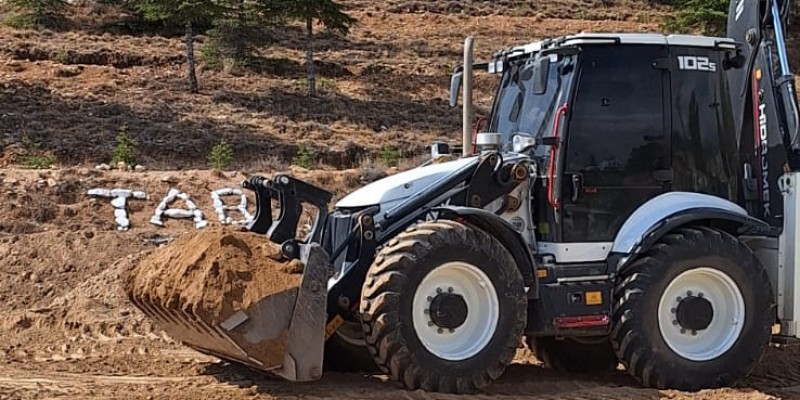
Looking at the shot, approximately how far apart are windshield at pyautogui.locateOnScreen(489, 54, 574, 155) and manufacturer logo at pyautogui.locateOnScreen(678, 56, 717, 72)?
927 mm

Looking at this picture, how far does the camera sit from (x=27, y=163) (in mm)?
17781

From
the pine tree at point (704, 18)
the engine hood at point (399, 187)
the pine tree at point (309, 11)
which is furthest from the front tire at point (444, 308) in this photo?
the pine tree at point (704, 18)

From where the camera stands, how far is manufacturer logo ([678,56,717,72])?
7.45 m

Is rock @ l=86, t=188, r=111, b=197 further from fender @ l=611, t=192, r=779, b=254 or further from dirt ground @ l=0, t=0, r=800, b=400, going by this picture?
fender @ l=611, t=192, r=779, b=254

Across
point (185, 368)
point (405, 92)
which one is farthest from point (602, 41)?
point (405, 92)

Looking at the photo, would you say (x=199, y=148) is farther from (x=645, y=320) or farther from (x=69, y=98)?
(x=645, y=320)

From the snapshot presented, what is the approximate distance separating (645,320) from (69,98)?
77.4 ft

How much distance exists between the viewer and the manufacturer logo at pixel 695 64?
7445 millimetres

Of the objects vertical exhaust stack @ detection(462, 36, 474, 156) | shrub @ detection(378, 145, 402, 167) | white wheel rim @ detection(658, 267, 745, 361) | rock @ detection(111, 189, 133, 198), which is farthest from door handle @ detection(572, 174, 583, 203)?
shrub @ detection(378, 145, 402, 167)

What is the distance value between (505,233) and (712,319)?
70.9 inches

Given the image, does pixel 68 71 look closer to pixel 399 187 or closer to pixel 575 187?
pixel 399 187

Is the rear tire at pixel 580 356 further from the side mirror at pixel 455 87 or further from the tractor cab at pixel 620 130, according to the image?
the side mirror at pixel 455 87

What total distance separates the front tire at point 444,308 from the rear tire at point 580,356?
159 centimetres

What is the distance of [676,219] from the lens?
7020 millimetres
